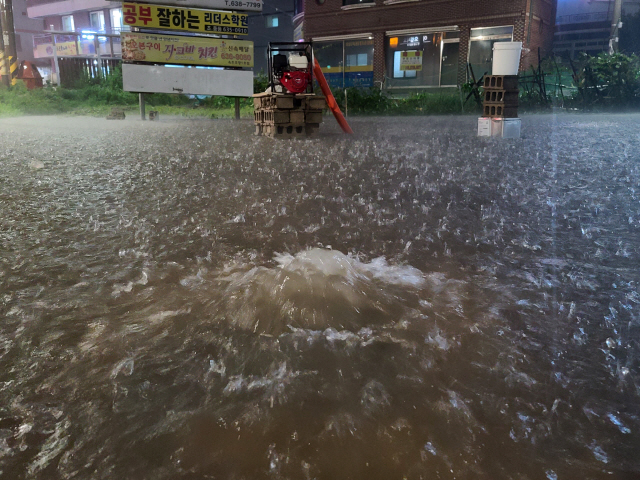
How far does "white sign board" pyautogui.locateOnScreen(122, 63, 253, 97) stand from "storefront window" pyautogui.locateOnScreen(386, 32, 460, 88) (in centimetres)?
918

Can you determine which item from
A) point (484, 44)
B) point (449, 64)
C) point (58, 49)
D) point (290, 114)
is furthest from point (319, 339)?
point (58, 49)

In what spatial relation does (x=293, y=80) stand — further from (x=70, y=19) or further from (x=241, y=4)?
(x=70, y=19)

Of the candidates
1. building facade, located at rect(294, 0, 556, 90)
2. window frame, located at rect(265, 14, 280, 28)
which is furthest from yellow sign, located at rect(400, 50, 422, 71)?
window frame, located at rect(265, 14, 280, 28)

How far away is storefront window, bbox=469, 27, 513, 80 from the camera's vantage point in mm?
18750

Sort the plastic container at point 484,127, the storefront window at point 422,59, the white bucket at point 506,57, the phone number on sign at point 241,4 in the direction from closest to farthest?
the white bucket at point 506,57, the plastic container at point 484,127, the phone number on sign at point 241,4, the storefront window at point 422,59

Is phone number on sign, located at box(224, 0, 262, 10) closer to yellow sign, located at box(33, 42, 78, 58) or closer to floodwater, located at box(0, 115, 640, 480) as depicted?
floodwater, located at box(0, 115, 640, 480)

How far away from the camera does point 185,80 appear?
43.8ft

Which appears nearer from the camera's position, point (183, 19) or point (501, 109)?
point (501, 109)

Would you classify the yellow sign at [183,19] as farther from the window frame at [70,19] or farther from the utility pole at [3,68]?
the window frame at [70,19]

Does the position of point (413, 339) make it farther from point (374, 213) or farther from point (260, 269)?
point (374, 213)

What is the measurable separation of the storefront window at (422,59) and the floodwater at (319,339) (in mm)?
17674

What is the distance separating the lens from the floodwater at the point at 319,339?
3.78 feet

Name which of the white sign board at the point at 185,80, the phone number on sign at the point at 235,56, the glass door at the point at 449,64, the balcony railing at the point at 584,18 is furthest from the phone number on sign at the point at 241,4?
the balcony railing at the point at 584,18

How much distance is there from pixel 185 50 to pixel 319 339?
1326 cm
